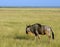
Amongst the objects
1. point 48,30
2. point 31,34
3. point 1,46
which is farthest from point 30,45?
point 31,34

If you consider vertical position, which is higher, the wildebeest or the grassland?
the wildebeest

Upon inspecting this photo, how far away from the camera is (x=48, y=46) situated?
35.8ft

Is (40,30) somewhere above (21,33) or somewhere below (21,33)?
above

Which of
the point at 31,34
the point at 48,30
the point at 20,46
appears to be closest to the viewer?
the point at 20,46

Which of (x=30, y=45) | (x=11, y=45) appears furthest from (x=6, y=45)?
(x=30, y=45)

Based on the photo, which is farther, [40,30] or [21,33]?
[21,33]

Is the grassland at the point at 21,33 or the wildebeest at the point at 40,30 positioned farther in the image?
the wildebeest at the point at 40,30

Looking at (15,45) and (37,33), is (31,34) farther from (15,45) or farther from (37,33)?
(15,45)

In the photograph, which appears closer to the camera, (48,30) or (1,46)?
(1,46)

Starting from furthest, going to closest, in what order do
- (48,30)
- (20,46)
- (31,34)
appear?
(31,34), (48,30), (20,46)

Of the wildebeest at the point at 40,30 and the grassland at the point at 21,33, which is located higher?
the wildebeest at the point at 40,30

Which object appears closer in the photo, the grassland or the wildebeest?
the grassland

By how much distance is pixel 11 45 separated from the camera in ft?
A: 36.1

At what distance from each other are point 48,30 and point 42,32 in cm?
40
